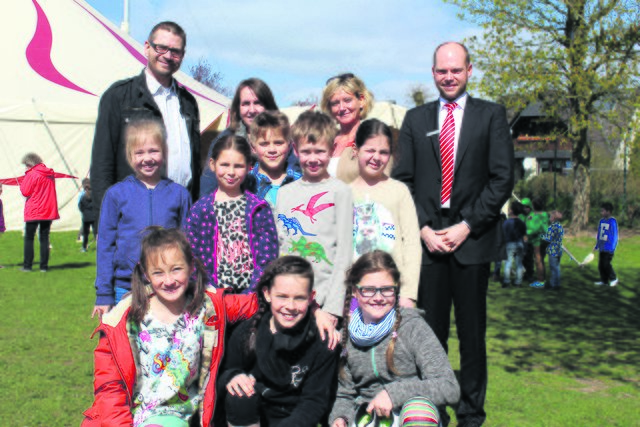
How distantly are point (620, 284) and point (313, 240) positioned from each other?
10.9 metres

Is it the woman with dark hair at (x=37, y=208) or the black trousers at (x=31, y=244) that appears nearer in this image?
the black trousers at (x=31, y=244)

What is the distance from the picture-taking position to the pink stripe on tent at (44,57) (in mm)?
17703

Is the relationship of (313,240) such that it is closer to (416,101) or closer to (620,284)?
(620,284)

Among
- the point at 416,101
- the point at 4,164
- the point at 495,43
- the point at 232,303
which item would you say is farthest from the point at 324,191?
the point at 416,101

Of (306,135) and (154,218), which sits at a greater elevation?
(306,135)

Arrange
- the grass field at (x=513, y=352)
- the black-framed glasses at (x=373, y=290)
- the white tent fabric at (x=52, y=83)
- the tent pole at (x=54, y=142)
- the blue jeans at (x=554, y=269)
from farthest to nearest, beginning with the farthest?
the tent pole at (x=54, y=142) < the white tent fabric at (x=52, y=83) < the blue jeans at (x=554, y=269) < the grass field at (x=513, y=352) < the black-framed glasses at (x=373, y=290)

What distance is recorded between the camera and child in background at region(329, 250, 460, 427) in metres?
3.33

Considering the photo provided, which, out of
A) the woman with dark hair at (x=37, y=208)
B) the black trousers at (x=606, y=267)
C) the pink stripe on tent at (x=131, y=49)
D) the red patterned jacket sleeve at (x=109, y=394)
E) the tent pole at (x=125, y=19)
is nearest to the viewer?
the red patterned jacket sleeve at (x=109, y=394)

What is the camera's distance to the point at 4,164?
1833 cm

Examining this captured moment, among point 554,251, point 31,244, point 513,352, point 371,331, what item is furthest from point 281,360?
point 31,244

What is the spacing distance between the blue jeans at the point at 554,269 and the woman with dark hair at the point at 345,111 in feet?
28.7

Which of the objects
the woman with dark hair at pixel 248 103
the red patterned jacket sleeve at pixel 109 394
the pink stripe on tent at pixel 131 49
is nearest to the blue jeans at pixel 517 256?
the pink stripe on tent at pixel 131 49

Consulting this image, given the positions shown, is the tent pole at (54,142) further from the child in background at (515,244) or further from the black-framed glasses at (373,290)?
the black-framed glasses at (373,290)

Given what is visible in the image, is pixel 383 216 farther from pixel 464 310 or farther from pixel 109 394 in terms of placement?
pixel 109 394
